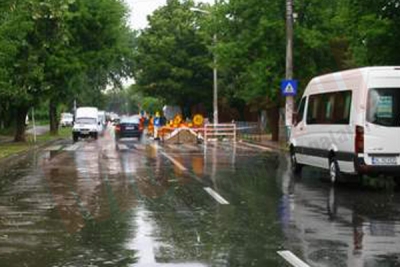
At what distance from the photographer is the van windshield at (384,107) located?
16141 millimetres

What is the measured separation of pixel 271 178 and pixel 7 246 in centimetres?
1056

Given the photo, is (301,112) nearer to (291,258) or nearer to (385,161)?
(385,161)

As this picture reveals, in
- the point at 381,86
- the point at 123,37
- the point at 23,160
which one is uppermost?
the point at 123,37

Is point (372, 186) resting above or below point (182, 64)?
below

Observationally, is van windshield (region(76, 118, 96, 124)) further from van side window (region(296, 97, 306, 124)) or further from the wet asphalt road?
van side window (region(296, 97, 306, 124))

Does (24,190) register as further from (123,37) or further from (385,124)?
(123,37)

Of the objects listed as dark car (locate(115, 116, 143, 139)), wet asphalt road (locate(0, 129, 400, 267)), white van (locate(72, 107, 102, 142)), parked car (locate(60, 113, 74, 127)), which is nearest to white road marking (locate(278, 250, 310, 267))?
wet asphalt road (locate(0, 129, 400, 267))

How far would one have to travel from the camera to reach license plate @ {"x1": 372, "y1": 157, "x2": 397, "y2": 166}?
53.0 ft

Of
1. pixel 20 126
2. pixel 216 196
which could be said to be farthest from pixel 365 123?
pixel 20 126

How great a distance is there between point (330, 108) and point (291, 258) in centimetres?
982

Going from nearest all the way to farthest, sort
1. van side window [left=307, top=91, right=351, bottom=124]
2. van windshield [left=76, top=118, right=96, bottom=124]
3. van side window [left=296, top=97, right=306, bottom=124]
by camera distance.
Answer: van side window [left=307, top=91, right=351, bottom=124] → van side window [left=296, top=97, right=306, bottom=124] → van windshield [left=76, top=118, right=96, bottom=124]

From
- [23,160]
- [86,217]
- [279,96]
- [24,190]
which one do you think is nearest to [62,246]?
[86,217]

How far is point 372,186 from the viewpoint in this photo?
57.2 feet

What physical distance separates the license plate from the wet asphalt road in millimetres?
611
